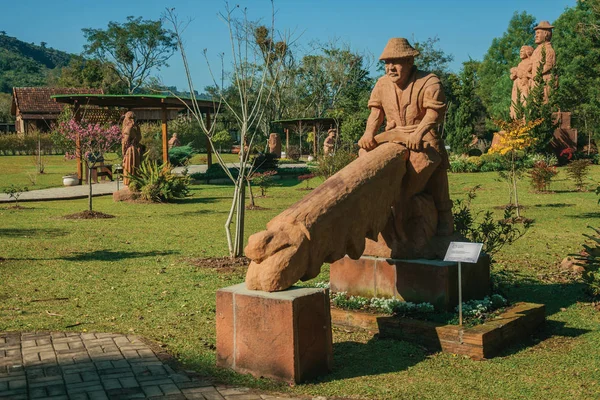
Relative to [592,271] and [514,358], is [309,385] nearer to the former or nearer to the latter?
[514,358]

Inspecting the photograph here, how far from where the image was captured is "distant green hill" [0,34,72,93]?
3666 inches

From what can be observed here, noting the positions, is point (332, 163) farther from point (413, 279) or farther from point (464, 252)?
point (464, 252)

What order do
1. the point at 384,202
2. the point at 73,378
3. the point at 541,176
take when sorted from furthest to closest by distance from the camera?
the point at 541,176, the point at 384,202, the point at 73,378

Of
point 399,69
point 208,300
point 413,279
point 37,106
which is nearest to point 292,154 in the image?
point 37,106

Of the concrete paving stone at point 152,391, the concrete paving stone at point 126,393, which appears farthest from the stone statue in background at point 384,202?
the concrete paving stone at point 126,393

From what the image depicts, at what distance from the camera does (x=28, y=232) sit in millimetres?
12781

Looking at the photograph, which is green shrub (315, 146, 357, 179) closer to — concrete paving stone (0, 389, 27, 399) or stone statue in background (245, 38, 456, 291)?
stone statue in background (245, 38, 456, 291)

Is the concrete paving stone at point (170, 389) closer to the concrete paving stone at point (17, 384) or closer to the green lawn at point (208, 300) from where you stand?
the green lawn at point (208, 300)

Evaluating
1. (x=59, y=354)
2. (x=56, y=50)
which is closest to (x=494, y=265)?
(x=59, y=354)

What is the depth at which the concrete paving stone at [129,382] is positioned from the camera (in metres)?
4.68

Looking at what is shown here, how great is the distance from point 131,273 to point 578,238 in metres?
7.59

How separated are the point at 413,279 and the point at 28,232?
361 inches

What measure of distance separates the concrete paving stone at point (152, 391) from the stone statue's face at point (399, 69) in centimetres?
362

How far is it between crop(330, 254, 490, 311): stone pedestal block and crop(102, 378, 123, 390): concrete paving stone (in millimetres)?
2570
